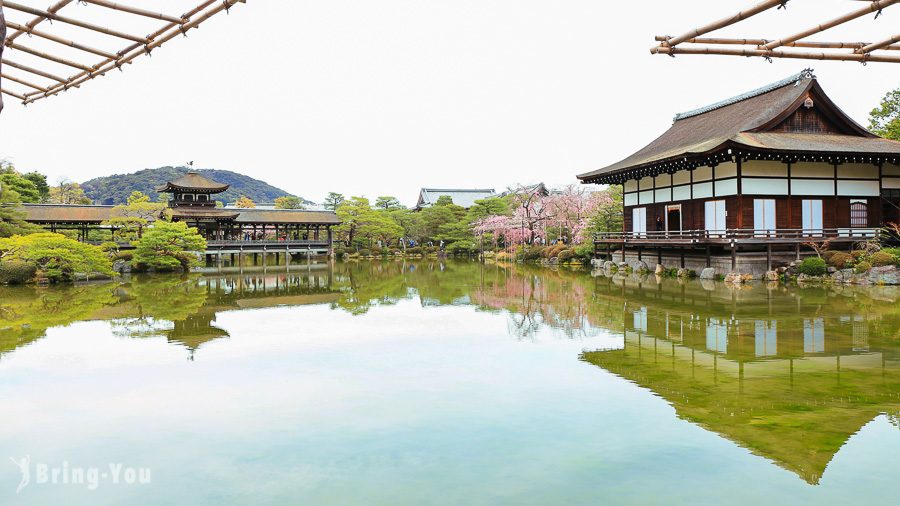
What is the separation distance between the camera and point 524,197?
4069 cm

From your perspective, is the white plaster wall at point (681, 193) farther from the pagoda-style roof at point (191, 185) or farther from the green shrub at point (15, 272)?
the pagoda-style roof at point (191, 185)

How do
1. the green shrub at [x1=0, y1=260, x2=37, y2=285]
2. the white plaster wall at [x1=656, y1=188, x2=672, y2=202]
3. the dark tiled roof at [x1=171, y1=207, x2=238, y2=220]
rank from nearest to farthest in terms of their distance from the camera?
1. the green shrub at [x1=0, y1=260, x2=37, y2=285]
2. the white plaster wall at [x1=656, y1=188, x2=672, y2=202]
3. the dark tiled roof at [x1=171, y1=207, x2=238, y2=220]

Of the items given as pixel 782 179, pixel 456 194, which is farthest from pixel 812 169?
pixel 456 194

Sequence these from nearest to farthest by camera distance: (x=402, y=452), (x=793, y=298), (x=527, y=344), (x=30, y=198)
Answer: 1. (x=402, y=452)
2. (x=527, y=344)
3. (x=793, y=298)
4. (x=30, y=198)

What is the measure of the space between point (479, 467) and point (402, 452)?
0.71 meters

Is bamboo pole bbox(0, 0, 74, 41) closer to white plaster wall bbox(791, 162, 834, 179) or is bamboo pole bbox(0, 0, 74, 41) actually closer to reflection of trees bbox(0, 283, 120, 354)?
reflection of trees bbox(0, 283, 120, 354)

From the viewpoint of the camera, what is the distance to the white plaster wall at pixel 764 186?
1945 centimetres

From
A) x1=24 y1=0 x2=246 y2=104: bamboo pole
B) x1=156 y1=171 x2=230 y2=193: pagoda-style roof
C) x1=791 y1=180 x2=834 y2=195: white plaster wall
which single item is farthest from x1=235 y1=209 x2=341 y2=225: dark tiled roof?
x1=24 y1=0 x2=246 y2=104: bamboo pole

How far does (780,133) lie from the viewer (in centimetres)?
2039

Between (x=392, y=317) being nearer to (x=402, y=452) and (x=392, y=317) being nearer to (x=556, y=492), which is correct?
(x=402, y=452)

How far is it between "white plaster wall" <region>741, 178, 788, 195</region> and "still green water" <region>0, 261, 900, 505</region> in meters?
8.02

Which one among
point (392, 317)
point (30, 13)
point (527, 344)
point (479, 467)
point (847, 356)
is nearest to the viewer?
point (30, 13)

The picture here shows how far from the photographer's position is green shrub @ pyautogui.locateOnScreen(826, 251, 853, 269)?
17.3 metres

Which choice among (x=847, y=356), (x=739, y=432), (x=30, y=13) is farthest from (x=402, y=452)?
(x=847, y=356)
